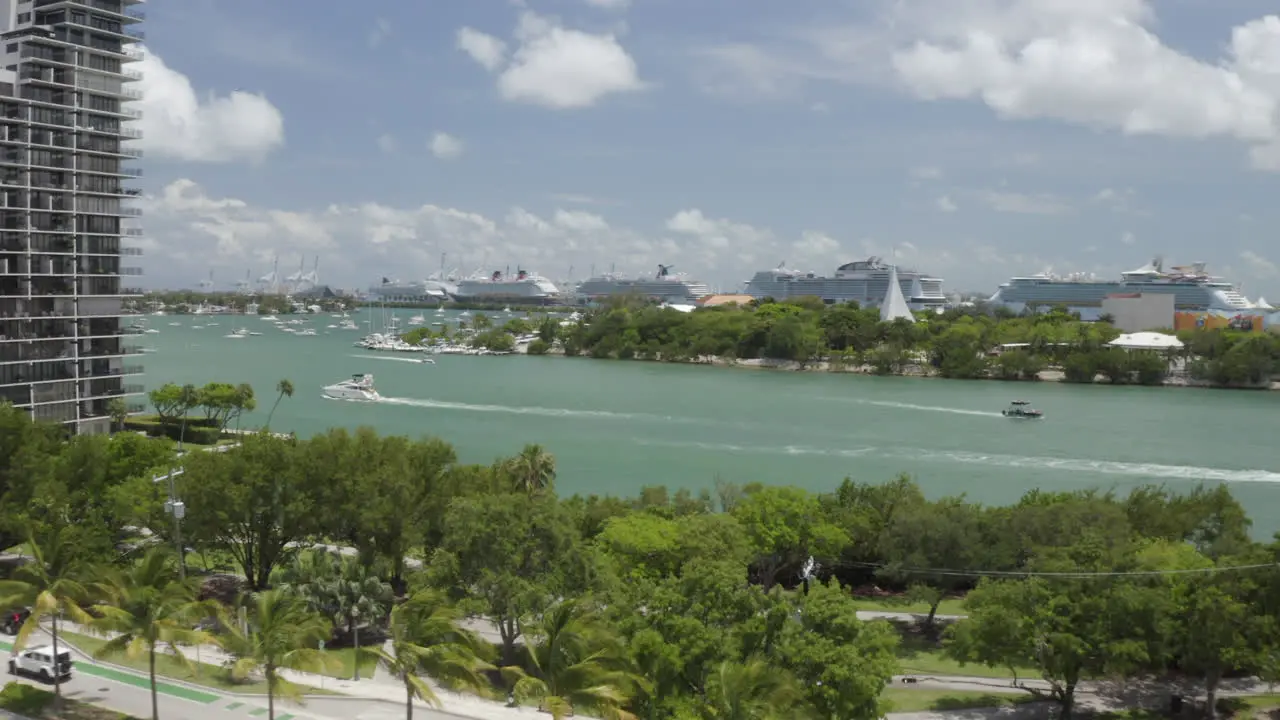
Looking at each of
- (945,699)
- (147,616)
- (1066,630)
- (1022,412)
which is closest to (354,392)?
(1022,412)

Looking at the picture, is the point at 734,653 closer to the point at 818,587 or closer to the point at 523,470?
the point at 818,587

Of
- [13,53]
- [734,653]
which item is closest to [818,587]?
[734,653]

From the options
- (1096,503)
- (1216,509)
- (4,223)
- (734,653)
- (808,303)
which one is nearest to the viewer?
(734,653)

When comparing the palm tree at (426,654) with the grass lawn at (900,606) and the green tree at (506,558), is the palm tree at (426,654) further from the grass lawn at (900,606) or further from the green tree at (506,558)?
the grass lawn at (900,606)

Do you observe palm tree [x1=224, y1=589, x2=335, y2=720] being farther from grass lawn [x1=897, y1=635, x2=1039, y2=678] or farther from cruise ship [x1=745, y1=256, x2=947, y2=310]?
cruise ship [x1=745, y1=256, x2=947, y2=310]

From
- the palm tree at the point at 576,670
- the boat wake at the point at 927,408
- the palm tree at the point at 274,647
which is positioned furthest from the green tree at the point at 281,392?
the boat wake at the point at 927,408

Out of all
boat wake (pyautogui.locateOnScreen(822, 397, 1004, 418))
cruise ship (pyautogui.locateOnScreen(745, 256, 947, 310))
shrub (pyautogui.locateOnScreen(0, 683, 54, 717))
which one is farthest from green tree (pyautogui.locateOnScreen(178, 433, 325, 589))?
cruise ship (pyautogui.locateOnScreen(745, 256, 947, 310))

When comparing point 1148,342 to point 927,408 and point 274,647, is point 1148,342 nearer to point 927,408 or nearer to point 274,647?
point 927,408
